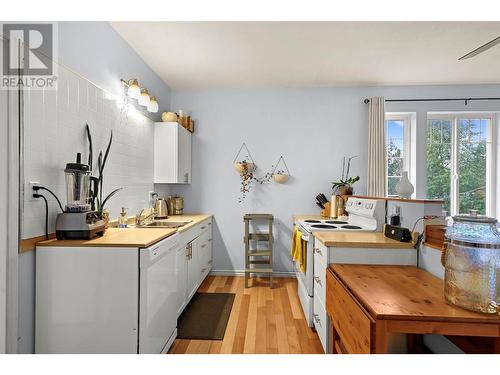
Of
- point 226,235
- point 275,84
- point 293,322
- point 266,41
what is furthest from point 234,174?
point 293,322

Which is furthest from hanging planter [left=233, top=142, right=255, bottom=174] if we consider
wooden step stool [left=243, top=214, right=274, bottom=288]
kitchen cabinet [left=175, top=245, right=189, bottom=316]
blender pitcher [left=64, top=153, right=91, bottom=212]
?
blender pitcher [left=64, top=153, right=91, bottom=212]

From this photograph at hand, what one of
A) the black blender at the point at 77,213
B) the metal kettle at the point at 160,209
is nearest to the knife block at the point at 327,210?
the metal kettle at the point at 160,209

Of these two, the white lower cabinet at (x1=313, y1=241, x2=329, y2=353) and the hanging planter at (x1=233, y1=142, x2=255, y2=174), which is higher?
the hanging planter at (x1=233, y1=142, x2=255, y2=174)

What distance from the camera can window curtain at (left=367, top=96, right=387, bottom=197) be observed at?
3721 millimetres

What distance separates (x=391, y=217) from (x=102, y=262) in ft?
6.69

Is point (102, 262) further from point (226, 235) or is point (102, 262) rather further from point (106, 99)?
point (226, 235)

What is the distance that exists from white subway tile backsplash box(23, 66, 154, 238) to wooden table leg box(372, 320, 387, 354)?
1.88m

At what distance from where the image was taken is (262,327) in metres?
2.42

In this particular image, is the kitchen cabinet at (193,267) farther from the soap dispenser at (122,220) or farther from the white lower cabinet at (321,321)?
the white lower cabinet at (321,321)

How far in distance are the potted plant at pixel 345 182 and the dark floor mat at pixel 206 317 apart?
2.01m

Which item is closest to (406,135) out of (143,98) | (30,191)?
(143,98)

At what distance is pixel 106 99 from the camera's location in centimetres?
231

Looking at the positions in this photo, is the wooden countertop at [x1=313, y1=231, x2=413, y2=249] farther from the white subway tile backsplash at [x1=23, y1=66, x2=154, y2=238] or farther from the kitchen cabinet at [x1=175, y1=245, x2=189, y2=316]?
the white subway tile backsplash at [x1=23, y1=66, x2=154, y2=238]

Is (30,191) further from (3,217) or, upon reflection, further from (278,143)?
(278,143)
